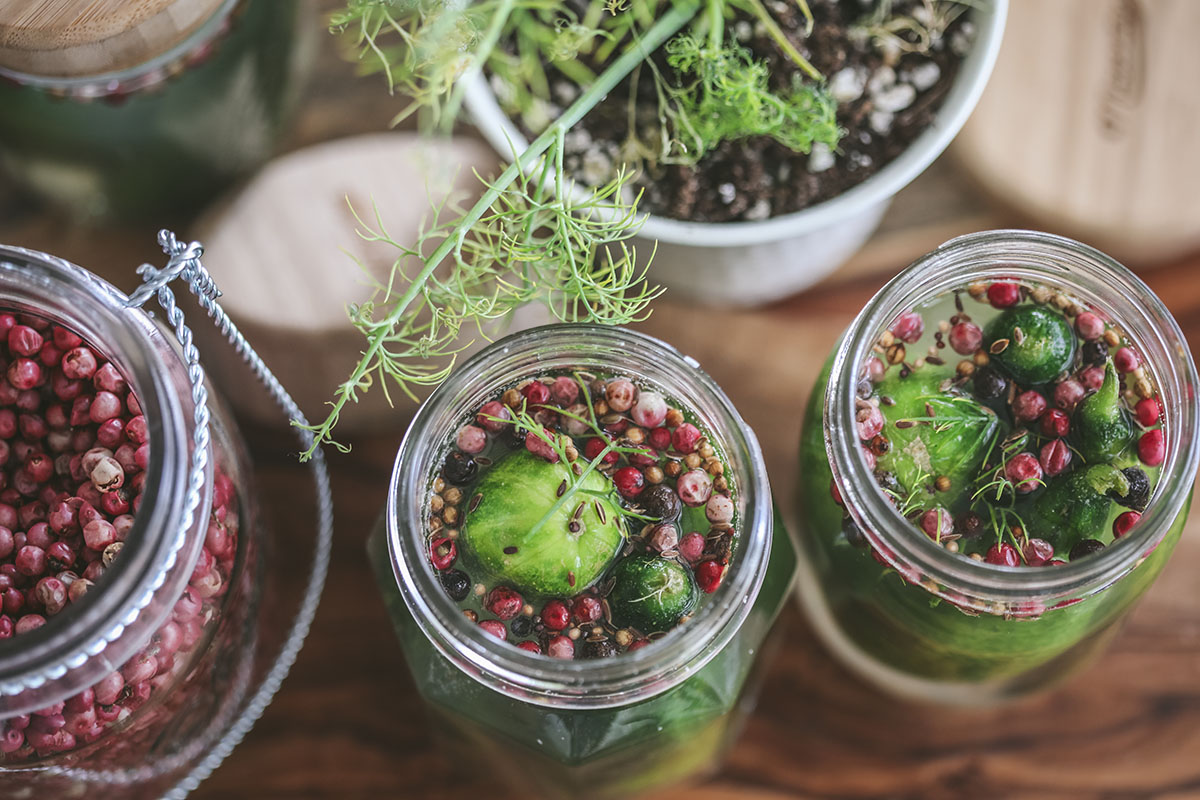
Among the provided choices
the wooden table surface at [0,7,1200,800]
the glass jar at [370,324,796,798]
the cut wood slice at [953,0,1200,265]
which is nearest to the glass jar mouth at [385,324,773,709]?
the glass jar at [370,324,796,798]

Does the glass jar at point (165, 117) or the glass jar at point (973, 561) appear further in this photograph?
the glass jar at point (165, 117)

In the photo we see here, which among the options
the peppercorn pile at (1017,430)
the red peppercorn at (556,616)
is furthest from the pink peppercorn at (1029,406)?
the red peppercorn at (556,616)

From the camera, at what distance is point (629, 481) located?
20.3 inches

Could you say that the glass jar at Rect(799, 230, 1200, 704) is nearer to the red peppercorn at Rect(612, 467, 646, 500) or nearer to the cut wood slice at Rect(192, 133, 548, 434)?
the red peppercorn at Rect(612, 467, 646, 500)

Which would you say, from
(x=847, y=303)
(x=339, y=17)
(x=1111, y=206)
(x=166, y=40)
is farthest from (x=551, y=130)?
(x=1111, y=206)

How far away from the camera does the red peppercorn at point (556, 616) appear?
1.65ft

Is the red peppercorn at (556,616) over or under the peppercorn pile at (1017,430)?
over

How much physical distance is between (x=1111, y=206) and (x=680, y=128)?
1.09 feet

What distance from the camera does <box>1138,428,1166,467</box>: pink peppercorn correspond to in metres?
0.52

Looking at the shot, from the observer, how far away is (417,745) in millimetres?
713

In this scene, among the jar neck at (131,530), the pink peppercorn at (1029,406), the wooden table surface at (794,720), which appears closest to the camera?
the jar neck at (131,530)

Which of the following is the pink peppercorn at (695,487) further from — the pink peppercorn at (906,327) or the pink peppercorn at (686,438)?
the pink peppercorn at (906,327)

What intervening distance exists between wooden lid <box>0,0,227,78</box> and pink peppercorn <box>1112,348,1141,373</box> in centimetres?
50

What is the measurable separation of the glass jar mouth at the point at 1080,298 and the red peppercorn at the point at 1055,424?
0.04 metres
